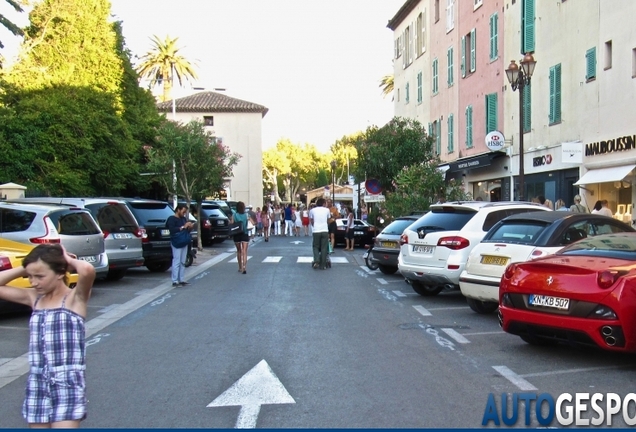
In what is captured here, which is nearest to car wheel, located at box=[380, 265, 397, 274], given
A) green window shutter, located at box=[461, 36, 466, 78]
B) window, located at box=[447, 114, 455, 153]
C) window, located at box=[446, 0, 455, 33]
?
green window shutter, located at box=[461, 36, 466, 78]

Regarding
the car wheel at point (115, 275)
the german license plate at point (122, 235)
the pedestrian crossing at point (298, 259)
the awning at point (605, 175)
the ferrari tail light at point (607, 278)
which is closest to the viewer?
the ferrari tail light at point (607, 278)

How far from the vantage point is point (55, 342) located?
397cm

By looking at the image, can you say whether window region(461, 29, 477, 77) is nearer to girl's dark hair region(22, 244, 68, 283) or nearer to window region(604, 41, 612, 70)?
window region(604, 41, 612, 70)

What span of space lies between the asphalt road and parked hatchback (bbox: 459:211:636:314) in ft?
2.04

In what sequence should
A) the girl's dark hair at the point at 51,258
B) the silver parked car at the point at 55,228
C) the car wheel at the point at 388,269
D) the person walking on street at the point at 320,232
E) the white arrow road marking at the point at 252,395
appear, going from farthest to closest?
the person walking on street at the point at 320,232 < the car wheel at the point at 388,269 < the silver parked car at the point at 55,228 < the white arrow road marking at the point at 252,395 < the girl's dark hair at the point at 51,258

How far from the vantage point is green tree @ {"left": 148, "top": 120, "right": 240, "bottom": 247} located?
86.0 ft

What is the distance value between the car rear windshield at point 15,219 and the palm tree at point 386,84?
174 ft

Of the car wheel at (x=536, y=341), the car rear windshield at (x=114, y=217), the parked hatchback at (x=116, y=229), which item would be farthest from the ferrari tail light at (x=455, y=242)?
the car rear windshield at (x=114, y=217)

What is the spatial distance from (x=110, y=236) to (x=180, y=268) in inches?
65.9

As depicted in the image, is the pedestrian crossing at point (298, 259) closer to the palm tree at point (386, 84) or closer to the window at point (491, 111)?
the window at point (491, 111)

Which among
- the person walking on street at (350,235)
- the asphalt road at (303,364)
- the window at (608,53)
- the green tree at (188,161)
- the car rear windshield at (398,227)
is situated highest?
the window at (608,53)

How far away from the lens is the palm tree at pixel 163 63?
6338 centimetres

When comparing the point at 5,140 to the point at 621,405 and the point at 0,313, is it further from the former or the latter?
the point at 621,405

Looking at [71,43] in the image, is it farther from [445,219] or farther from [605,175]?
[445,219]
